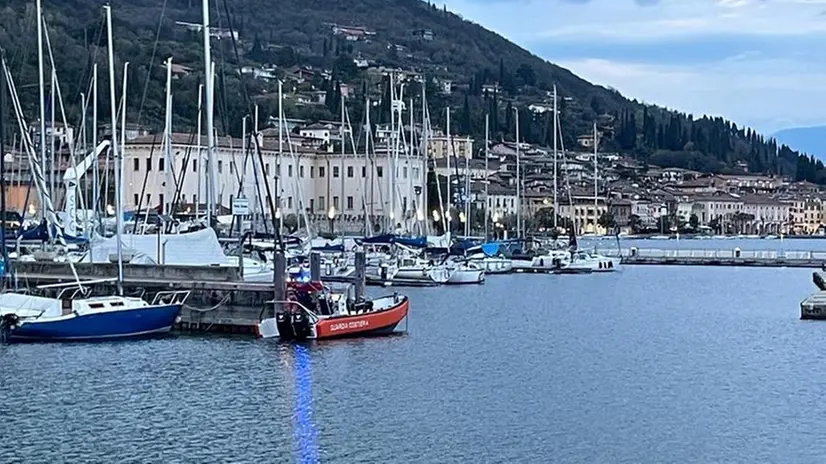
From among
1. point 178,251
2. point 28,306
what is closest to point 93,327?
point 28,306

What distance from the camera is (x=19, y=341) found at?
32625mm

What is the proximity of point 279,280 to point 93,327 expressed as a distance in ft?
13.9

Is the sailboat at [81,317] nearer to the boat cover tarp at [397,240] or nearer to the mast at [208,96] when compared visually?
the mast at [208,96]

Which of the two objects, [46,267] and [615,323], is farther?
[615,323]

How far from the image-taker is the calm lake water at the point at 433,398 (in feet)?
74.2

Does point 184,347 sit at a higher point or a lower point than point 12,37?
lower

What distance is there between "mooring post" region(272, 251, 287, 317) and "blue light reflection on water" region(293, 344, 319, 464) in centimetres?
133

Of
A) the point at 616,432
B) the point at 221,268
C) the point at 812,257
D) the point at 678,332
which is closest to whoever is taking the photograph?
the point at 616,432

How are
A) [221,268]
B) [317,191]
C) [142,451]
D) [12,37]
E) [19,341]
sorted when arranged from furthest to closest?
1. [12,37]
2. [317,191]
3. [221,268]
4. [19,341]
5. [142,451]

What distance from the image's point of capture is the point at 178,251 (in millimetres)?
40094

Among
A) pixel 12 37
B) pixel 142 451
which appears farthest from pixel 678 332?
pixel 12 37

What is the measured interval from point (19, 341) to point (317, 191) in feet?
213

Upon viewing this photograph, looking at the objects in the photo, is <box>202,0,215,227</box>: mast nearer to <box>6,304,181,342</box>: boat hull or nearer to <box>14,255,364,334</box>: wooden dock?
<box>14,255,364,334</box>: wooden dock

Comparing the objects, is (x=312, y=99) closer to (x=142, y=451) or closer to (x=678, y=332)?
(x=678, y=332)
